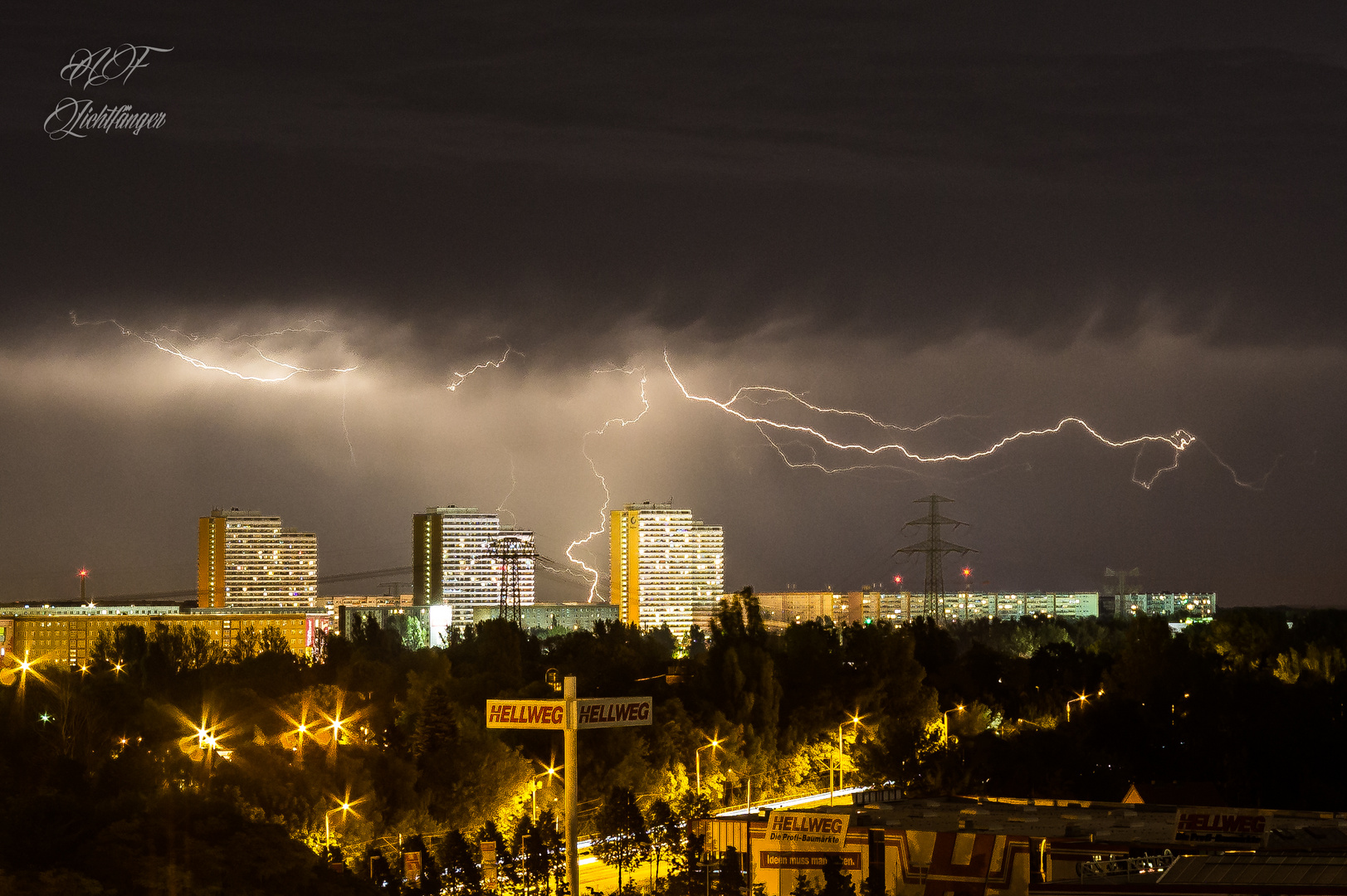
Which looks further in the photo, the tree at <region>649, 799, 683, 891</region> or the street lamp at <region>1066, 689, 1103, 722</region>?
the street lamp at <region>1066, 689, 1103, 722</region>

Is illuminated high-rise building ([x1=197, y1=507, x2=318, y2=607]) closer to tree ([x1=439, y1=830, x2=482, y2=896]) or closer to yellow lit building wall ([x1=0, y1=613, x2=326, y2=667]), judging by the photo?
yellow lit building wall ([x1=0, y1=613, x2=326, y2=667])

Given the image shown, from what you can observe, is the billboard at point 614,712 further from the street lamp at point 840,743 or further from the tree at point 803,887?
the street lamp at point 840,743

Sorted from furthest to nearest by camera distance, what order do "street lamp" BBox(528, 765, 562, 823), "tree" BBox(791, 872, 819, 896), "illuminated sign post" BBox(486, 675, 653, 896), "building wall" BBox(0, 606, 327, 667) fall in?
1. "building wall" BBox(0, 606, 327, 667)
2. "street lamp" BBox(528, 765, 562, 823)
3. "tree" BBox(791, 872, 819, 896)
4. "illuminated sign post" BBox(486, 675, 653, 896)

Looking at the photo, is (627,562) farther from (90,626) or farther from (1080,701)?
(1080,701)

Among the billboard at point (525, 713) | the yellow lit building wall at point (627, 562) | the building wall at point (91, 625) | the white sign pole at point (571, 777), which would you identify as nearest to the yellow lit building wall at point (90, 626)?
the building wall at point (91, 625)

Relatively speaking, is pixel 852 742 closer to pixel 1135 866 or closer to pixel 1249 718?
pixel 1249 718

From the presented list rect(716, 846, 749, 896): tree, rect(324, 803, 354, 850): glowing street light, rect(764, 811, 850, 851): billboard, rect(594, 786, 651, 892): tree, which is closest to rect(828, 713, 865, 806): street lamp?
rect(594, 786, 651, 892): tree

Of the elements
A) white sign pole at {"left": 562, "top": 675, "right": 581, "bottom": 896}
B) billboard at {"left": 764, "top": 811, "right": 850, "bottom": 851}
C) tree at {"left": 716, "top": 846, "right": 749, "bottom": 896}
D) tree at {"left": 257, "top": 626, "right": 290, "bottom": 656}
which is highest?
tree at {"left": 257, "top": 626, "right": 290, "bottom": 656}
